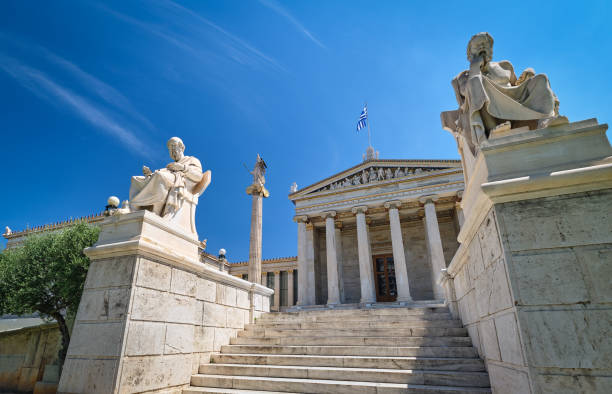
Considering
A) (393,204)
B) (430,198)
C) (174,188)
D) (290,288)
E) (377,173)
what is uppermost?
(377,173)

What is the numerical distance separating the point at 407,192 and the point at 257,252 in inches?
420

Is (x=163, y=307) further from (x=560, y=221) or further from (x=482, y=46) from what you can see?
(x=482, y=46)

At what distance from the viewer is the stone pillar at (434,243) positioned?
56.1 feet

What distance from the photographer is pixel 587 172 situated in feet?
8.12

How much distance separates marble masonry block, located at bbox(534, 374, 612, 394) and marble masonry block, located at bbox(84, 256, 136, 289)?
4674mm

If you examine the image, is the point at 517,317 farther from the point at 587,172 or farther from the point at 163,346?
the point at 163,346

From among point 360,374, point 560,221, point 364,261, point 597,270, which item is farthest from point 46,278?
point 597,270

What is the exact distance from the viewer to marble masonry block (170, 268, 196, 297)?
498cm

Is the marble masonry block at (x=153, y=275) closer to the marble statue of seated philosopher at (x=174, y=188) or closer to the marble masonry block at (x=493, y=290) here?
the marble statue of seated philosopher at (x=174, y=188)

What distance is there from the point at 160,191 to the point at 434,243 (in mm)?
16339

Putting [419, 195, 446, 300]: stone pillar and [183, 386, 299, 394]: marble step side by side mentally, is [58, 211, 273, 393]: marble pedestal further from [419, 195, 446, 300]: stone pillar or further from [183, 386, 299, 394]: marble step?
[419, 195, 446, 300]: stone pillar

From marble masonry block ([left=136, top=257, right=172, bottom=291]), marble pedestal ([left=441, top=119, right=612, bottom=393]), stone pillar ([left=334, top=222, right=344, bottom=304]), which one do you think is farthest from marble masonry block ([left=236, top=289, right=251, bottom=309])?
stone pillar ([left=334, top=222, right=344, bottom=304])

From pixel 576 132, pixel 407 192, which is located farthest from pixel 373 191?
pixel 576 132

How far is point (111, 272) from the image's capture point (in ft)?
14.4
